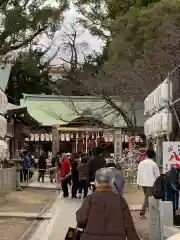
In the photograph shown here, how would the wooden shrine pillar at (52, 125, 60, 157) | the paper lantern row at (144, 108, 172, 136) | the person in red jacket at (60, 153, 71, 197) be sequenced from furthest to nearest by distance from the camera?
the wooden shrine pillar at (52, 125, 60, 157), the person in red jacket at (60, 153, 71, 197), the paper lantern row at (144, 108, 172, 136)

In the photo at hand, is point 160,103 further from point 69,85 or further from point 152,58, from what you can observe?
point 69,85

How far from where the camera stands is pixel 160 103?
10.3 metres

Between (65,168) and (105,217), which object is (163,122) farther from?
(65,168)

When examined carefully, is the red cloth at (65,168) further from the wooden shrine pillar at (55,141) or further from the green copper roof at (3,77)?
the wooden shrine pillar at (55,141)

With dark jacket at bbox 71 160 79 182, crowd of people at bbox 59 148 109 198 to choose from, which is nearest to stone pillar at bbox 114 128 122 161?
crowd of people at bbox 59 148 109 198

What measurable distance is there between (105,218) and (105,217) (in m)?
0.01

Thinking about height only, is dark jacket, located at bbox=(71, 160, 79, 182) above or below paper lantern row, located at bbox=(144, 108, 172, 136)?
below

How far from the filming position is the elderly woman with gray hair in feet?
17.2

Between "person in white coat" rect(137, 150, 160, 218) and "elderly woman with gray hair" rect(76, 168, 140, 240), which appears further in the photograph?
"person in white coat" rect(137, 150, 160, 218)

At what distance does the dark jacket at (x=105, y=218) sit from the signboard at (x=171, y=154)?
12.8 ft

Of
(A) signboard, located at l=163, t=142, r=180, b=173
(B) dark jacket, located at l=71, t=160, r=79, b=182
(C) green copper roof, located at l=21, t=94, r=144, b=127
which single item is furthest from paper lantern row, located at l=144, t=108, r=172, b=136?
(C) green copper roof, located at l=21, t=94, r=144, b=127

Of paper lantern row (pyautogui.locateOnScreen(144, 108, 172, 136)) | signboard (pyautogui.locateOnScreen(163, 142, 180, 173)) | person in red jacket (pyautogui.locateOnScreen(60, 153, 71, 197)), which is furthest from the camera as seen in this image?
person in red jacket (pyautogui.locateOnScreen(60, 153, 71, 197))

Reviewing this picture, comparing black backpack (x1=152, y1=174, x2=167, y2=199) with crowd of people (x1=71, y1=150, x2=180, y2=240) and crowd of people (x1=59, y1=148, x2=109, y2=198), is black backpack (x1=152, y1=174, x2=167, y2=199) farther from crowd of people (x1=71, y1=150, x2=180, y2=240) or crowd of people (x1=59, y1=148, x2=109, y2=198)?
crowd of people (x1=59, y1=148, x2=109, y2=198)

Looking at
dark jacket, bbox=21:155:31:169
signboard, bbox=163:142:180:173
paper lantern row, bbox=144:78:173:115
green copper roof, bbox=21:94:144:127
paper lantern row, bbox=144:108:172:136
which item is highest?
green copper roof, bbox=21:94:144:127
